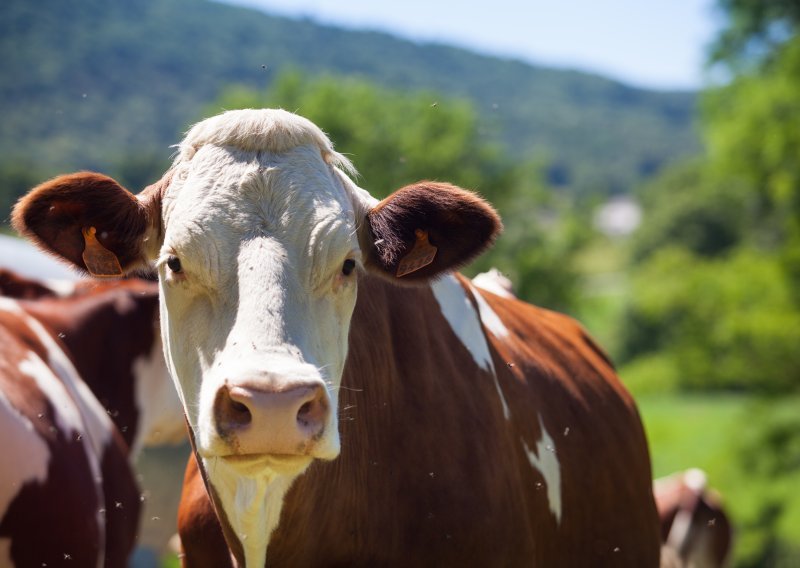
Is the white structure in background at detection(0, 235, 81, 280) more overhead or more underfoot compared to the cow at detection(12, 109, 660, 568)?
more underfoot

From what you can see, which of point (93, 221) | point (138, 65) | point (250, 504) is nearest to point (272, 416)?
point (250, 504)

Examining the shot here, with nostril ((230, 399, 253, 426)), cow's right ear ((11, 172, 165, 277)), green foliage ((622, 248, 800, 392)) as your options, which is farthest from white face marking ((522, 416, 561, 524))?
green foliage ((622, 248, 800, 392))

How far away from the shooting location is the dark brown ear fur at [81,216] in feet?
10.8

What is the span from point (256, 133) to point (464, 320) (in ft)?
3.88

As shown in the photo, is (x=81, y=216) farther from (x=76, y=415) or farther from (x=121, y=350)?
(x=121, y=350)

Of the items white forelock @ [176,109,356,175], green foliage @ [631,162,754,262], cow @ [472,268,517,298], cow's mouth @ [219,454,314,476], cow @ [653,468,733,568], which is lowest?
green foliage @ [631,162,754,262]

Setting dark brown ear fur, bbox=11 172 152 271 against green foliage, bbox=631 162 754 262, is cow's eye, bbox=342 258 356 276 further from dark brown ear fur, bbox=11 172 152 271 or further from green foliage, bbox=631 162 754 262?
green foliage, bbox=631 162 754 262

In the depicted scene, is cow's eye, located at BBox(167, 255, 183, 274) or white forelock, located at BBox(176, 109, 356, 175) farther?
white forelock, located at BBox(176, 109, 356, 175)

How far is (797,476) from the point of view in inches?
907

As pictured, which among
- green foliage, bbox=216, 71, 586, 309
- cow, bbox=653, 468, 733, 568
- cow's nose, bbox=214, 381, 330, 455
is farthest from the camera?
green foliage, bbox=216, 71, 586, 309

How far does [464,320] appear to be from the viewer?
4004mm

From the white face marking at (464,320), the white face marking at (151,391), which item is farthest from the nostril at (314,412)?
→ the white face marking at (151,391)

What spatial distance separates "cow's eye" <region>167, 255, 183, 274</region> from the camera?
3088 millimetres

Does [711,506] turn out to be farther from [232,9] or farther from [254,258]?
[232,9]
